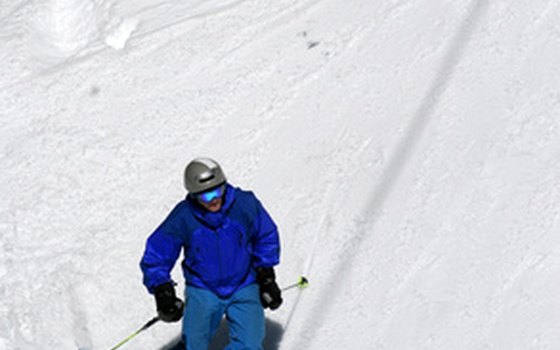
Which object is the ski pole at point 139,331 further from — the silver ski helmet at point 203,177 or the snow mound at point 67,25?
the snow mound at point 67,25

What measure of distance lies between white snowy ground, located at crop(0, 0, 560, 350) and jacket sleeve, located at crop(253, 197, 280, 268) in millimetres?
1011

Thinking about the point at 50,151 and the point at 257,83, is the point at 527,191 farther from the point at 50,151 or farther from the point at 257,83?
the point at 50,151

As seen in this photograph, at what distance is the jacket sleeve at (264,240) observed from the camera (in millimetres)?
6672

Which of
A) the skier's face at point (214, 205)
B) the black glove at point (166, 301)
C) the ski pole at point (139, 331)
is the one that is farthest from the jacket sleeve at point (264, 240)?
the ski pole at point (139, 331)

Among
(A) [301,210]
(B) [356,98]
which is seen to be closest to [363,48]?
(B) [356,98]

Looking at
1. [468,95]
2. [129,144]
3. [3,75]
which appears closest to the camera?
[468,95]

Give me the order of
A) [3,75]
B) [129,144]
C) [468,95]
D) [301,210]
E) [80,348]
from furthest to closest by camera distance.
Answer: [3,75]
[129,144]
[468,95]
[301,210]
[80,348]

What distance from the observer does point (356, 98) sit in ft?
32.4

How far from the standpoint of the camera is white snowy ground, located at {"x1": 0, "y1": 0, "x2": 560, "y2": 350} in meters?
7.60

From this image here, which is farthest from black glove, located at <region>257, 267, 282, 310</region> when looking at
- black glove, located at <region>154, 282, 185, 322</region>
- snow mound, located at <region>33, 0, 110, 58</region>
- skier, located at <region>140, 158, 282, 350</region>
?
snow mound, located at <region>33, 0, 110, 58</region>

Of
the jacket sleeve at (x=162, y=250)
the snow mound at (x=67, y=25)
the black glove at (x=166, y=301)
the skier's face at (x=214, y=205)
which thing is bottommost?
the black glove at (x=166, y=301)

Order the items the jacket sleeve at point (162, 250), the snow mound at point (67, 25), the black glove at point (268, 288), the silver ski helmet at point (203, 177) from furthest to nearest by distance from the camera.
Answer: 1. the snow mound at point (67, 25)
2. the black glove at point (268, 288)
3. the jacket sleeve at point (162, 250)
4. the silver ski helmet at point (203, 177)

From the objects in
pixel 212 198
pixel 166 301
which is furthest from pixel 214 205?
pixel 166 301

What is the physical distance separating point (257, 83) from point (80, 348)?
3.70m
